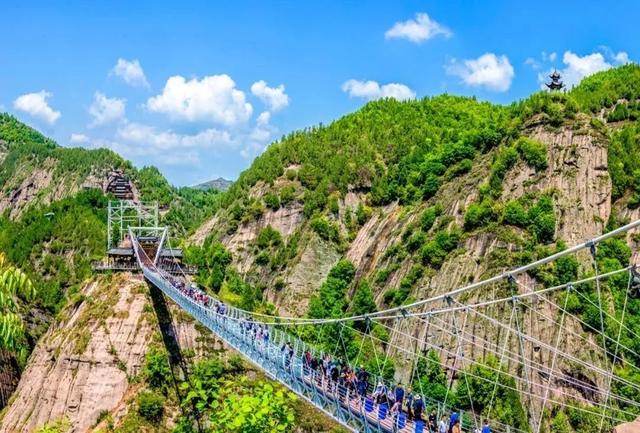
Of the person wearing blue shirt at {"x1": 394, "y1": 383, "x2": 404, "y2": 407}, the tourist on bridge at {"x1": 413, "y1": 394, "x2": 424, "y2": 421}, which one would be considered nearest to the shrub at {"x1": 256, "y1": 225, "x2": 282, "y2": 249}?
the person wearing blue shirt at {"x1": 394, "y1": 383, "x2": 404, "y2": 407}

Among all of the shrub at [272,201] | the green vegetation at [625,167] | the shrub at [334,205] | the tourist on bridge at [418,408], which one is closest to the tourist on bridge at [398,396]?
the tourist on bridge at [418,408]

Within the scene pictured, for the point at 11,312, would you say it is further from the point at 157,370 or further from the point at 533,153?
the point at 533,153

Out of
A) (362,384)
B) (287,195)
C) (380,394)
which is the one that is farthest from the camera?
(287,195)

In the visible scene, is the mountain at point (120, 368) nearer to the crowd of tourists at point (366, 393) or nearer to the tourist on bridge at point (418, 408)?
the crowd of tourists at point (366, 393)

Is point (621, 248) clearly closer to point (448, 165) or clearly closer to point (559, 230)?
point (559, 230)

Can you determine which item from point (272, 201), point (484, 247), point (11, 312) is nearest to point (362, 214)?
point (272, 201)

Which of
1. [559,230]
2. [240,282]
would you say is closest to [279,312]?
[240,282]
